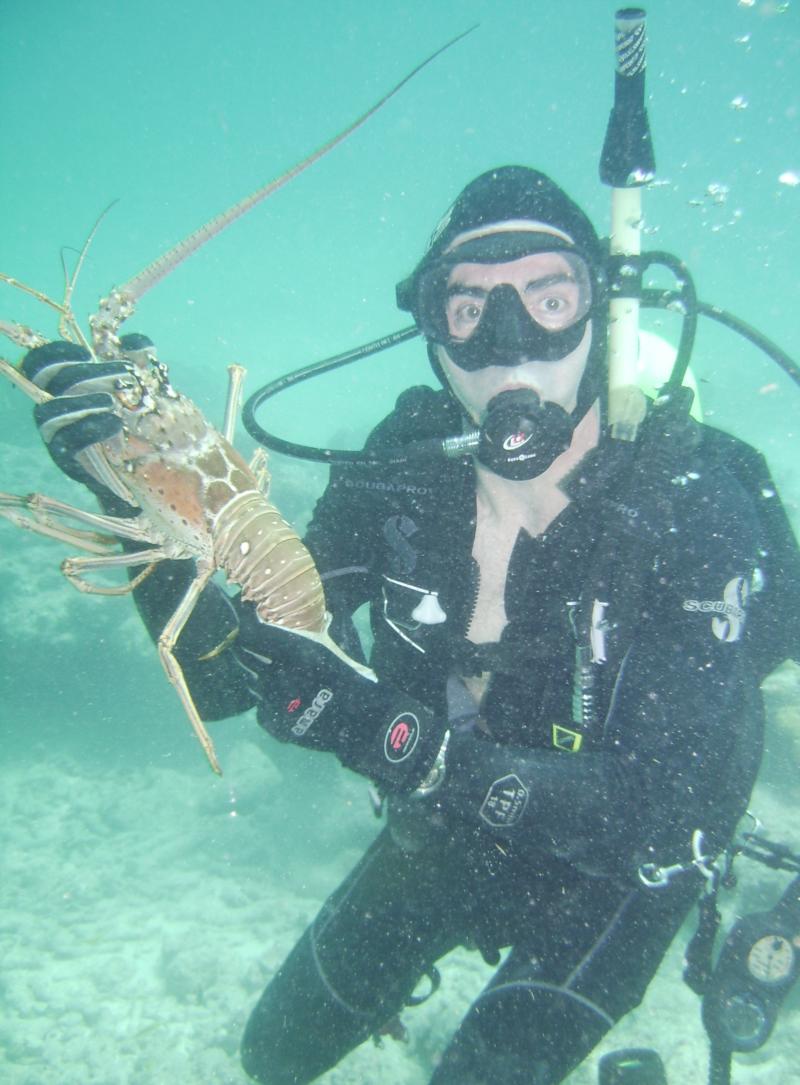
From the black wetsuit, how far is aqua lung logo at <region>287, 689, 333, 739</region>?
0.53 metres

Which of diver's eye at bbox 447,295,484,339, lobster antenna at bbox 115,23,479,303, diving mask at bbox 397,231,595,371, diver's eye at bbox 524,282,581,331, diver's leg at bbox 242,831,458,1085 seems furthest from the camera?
diver's leg at bbox 242,831,458,1085

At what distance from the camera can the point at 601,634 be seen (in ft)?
9.21

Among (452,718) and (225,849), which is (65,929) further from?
(452,718)

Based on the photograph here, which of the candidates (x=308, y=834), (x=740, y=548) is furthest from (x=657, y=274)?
(x=740, y=548)

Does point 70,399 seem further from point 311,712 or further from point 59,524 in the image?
point 311,712

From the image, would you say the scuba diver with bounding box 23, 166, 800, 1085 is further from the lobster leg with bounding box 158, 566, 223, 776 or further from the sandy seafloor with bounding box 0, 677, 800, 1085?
the sandy seafloor with bounding box 0, 677, 800, 1085

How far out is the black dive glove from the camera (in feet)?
9.02

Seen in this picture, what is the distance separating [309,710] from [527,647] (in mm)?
1148

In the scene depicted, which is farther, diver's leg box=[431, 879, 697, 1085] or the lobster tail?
the lobster tail

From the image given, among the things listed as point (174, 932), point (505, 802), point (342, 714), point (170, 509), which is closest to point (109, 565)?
point (170, 509)

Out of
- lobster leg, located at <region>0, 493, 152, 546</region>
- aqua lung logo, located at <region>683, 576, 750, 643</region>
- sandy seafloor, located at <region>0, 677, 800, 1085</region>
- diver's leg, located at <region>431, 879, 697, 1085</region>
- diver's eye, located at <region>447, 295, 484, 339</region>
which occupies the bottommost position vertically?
sandy seafloor, located at <region>0, 677, 800, 1085</region>

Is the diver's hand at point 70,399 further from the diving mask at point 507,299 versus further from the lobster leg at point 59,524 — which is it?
the diving mask at point 507,299

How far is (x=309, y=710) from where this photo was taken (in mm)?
2844

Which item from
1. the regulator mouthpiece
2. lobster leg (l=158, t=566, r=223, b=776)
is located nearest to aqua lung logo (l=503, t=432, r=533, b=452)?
the regulator mouthpiece
